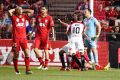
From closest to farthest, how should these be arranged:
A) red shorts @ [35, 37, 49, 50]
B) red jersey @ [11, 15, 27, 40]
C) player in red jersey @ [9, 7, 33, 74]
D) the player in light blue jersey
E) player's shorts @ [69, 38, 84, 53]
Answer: player in red jersey @ [9, 7, 33, 74], red jersey @ [11, 15, 27, 40], player's shorts @ [69, 38, 84, 53], red shorts @ [35, 37, 49, 50], the player in light blue jersey

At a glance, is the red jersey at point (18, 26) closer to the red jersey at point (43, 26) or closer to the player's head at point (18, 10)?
the player's head at point (18, 10)

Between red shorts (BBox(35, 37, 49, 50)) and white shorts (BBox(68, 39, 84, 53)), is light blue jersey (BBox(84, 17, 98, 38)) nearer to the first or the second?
white shorts (BBox(68, 39, 84, 53))

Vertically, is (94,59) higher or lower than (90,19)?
lower

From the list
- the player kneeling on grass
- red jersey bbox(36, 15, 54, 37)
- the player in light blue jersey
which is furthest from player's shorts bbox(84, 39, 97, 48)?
red jersey bbox(36, 15, 54, 37)

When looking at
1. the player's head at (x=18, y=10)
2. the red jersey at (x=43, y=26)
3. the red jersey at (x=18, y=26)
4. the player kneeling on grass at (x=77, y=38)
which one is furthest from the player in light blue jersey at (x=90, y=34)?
the player's head at (x=18, y=10)

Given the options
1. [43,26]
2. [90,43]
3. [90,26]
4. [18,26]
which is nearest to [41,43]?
[43,26]

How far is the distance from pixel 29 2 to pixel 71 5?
2.18m

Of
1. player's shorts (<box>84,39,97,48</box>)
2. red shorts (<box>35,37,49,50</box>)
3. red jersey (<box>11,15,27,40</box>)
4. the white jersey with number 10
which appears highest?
red jersey (<box>11,15,27,40</box>)

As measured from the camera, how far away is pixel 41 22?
68.1 ft

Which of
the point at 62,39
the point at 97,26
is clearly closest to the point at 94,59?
the point at 97,26

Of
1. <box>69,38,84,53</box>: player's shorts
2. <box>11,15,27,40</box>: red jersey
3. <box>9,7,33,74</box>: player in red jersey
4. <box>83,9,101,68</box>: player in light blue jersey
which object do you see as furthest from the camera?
<box>83,9,101,68</box>: player in light blue jersey

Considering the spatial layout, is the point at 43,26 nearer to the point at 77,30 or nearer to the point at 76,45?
the point at 77,30

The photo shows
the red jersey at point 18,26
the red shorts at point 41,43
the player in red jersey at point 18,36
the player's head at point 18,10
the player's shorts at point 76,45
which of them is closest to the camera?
the player's head at point 18,10

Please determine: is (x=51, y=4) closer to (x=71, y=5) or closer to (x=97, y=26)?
(x=71, y=5)
